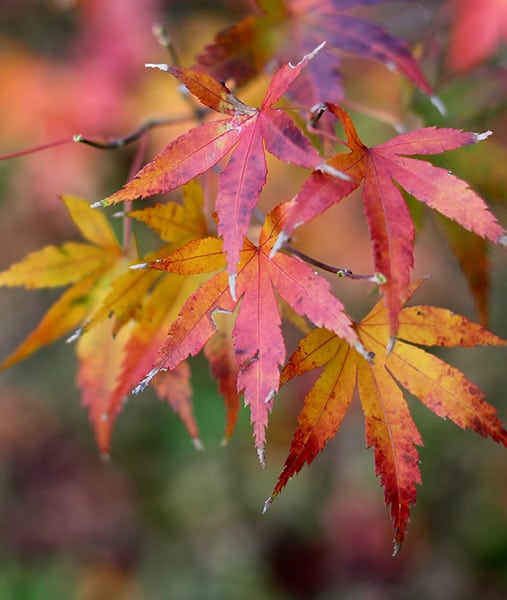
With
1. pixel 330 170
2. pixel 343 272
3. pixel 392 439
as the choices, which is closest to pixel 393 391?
pixel 392 439

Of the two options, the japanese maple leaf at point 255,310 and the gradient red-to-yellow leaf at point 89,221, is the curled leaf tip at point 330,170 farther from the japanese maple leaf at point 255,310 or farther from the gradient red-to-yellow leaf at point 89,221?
the gradient red-to-yellow leaf at point 89,221

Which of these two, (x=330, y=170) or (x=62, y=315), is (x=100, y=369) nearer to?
(x=62, y=315)

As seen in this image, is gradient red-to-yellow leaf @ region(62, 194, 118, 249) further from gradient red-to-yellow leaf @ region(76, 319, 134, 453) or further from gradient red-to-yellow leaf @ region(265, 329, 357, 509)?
gradient red-to-yellow leaf @ region(265, 329, 357, 509)

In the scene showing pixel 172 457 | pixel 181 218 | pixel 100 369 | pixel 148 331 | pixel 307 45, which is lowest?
pixel 172 457

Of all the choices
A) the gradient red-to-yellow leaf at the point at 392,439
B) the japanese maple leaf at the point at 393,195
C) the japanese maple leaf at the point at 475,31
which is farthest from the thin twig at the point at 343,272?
the japanese maple leaf at the point at 475,31

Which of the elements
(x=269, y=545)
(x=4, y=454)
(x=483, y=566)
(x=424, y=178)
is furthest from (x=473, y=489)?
(x=424, y=178)

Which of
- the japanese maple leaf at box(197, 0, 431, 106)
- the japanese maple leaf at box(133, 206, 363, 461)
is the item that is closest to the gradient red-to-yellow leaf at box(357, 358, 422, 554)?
the japanese maple leaf at box(133, 206, 363, 461)

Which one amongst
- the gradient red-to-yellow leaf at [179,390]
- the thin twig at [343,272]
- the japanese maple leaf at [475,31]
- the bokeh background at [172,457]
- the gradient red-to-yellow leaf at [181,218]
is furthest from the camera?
the bokeh background at [172,457]
